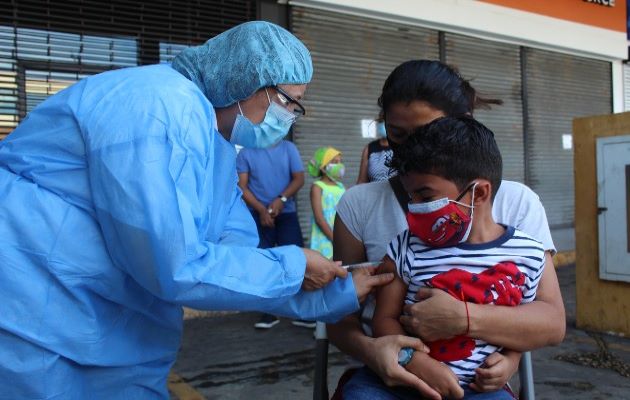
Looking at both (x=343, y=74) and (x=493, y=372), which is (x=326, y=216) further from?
(x=493, y=372)

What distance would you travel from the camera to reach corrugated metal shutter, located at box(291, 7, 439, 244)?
6.73m

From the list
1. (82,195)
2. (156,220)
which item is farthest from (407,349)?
(82,195)

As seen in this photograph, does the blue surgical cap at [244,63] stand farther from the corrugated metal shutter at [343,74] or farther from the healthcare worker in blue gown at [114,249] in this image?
the corrugated metal shutter at [343,74]

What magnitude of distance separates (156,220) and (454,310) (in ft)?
2.67

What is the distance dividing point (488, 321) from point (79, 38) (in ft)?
17.1

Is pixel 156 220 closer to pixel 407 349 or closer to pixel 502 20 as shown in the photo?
pixel 407 349

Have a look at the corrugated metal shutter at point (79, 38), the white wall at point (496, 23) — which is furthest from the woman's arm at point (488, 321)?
the white wall at point (496, 23)

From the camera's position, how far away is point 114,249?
58.8 inches

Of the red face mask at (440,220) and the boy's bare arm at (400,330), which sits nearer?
the boy's bare arm at (400,330)

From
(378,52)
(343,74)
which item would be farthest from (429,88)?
(378,52)

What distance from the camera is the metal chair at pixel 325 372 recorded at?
1846mm

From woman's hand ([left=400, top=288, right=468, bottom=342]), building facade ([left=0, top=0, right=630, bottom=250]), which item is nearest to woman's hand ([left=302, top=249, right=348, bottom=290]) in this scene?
woman's hand ([left=400, top=288, right=468, bottom=342])

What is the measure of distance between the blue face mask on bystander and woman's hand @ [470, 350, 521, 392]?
1011 millimetres

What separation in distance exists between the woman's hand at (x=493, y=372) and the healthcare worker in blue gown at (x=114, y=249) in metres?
0.39
